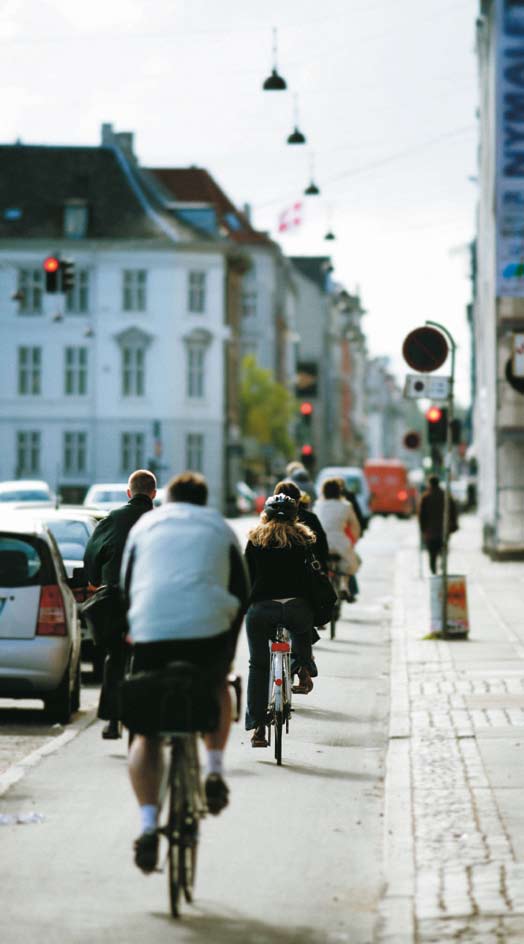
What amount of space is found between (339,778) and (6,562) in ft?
11.8

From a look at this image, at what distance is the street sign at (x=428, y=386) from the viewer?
777 inches

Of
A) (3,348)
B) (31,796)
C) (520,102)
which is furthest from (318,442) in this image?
(31,796)

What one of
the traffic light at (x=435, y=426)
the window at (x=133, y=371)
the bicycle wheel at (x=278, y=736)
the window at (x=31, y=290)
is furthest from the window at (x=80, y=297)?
the bicycle wheel at (x=278, y=736)

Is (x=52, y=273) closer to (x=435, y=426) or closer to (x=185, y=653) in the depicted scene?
(x=435, y=426)

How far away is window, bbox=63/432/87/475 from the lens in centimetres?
8094

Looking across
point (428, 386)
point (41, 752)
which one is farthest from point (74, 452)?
point (41, 752)

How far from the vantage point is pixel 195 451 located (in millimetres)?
82125

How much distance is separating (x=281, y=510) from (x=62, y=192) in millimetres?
73156

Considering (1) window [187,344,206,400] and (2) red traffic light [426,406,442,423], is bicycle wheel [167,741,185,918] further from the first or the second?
(1) window [187,344,206,400]

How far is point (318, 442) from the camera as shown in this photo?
493ft

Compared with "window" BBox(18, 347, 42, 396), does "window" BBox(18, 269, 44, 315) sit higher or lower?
higher

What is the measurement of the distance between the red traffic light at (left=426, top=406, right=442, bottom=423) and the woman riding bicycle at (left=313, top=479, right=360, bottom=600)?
7.81 meters

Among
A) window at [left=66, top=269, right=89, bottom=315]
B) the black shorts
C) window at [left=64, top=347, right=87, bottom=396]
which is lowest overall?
the black shorts

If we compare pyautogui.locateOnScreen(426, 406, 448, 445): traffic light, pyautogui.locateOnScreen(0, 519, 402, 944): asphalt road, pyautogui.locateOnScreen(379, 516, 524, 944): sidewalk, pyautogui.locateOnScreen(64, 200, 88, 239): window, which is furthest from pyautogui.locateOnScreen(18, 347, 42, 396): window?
pyautogui.locateOnScreen(0, 519, 402, 944): asphalt road
